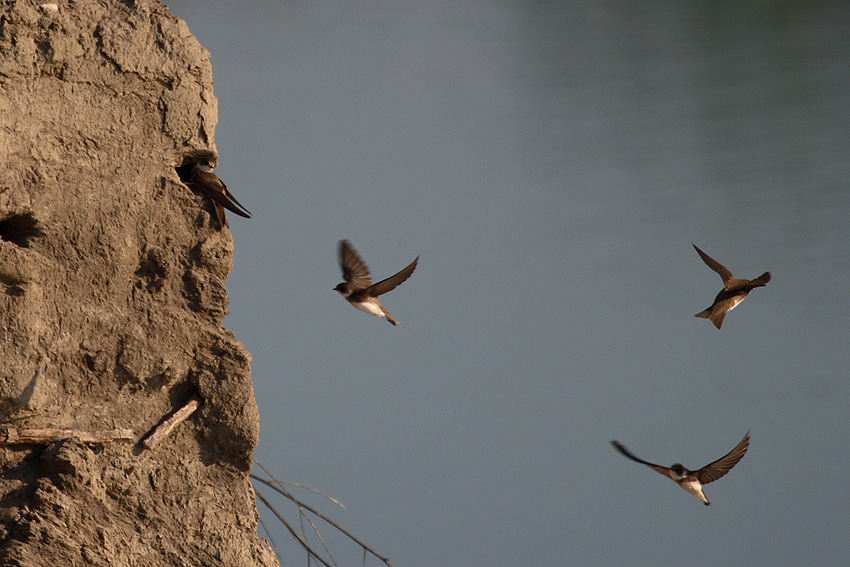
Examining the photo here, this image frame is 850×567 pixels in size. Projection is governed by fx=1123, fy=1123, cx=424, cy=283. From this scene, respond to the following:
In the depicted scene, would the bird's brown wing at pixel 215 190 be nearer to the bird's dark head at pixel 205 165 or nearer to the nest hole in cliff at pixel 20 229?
the bird's dark head at pixel 205 165

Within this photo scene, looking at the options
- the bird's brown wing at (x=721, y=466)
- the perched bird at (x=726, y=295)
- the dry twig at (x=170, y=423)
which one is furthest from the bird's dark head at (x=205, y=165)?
the bird's brown wing at (x=721, y=466)

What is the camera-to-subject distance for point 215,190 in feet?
8.23

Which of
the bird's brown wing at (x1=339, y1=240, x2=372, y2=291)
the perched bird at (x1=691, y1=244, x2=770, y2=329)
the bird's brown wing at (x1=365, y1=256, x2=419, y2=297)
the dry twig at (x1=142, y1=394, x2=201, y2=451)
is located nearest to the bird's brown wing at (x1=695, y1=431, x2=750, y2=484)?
the perched bird at (x1=691, y1=244, x2=770, y2=329)

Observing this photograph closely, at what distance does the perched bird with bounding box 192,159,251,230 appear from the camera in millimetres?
2500

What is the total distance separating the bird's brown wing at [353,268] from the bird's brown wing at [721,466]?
1166 mm

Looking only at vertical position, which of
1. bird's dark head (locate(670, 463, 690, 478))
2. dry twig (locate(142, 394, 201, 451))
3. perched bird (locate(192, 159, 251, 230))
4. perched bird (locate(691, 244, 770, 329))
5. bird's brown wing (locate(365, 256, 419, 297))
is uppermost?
perched bird (locate(691, 244, 770, 329))

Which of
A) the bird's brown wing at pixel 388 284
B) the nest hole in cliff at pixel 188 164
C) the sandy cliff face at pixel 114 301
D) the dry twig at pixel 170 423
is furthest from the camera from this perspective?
the bird's brown wing at pixel 388 284

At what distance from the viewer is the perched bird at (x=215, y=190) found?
250 cm

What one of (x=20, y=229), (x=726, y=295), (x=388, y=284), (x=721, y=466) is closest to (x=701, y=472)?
Answer: (x=721, y=466)

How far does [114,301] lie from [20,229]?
25cm

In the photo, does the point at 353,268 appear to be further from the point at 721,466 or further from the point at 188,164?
the point at 721,466

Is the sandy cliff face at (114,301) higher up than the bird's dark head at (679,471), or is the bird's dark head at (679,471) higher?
the bird's dark head at (679,471)

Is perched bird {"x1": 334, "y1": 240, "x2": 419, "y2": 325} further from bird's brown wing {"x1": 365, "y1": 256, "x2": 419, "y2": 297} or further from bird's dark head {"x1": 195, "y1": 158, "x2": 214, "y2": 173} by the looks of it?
bird's dark head {"x1": 195, "y1": 158, "x2": 214, "y2": 173}

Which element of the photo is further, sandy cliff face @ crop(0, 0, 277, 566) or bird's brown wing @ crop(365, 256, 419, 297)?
bird's brown wing @ crop(365, 256, 419, 297)
